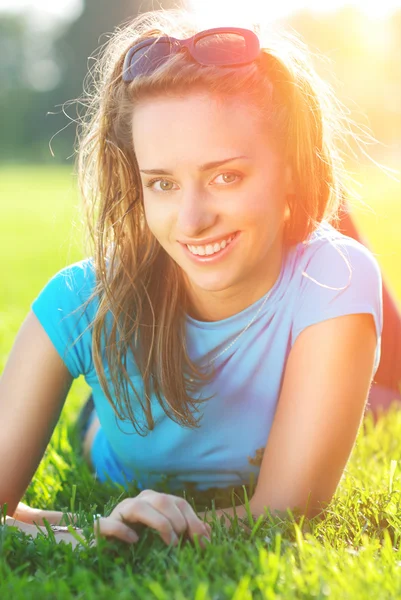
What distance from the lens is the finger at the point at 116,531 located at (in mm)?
1907

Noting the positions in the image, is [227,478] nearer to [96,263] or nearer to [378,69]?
[96,263]

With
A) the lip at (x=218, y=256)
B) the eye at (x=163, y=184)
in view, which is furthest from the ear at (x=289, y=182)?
the eye at (x=163, y=184)

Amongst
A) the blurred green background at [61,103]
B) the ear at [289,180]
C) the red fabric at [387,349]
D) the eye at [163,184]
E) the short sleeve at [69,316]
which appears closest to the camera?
the eye at [163,184]

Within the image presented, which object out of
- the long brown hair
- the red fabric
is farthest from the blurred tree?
the long brown hair

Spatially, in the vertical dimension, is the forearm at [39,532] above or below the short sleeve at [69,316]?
below

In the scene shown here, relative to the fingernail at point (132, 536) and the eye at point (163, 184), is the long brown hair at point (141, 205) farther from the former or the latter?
the fingernail at point (132, 536)

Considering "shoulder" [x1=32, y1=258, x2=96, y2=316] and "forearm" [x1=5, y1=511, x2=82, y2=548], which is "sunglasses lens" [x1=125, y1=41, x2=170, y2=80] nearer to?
"shoulder" [x1=32, y1=258, x2=96, y2=316]

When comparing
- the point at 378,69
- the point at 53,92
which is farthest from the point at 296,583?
the point at 53,92

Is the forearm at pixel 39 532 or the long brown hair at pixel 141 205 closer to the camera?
the forearm at pixel 39 532

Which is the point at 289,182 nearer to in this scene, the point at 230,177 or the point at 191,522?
the point at 230,177

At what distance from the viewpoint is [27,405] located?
103 inches

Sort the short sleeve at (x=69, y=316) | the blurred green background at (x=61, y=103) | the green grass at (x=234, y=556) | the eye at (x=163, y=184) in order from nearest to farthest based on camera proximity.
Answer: the green grass at (x=234, y=556) → the eye at (x=163, y=184) → the short sleeve at (x=69, y=316) → the blurred green background at (x=61, y=103)

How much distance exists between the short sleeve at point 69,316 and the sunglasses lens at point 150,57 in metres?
0.74

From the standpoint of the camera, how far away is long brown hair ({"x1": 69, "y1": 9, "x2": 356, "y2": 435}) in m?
2.54
